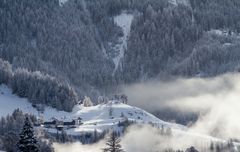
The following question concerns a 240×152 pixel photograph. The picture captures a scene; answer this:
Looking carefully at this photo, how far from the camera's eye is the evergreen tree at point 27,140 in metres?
62.8

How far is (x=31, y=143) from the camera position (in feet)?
→ 207

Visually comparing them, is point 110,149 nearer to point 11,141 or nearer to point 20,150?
point 20,150

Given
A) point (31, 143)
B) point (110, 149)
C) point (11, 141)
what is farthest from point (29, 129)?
point (11, 141)

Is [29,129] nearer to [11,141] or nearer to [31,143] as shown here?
[31,143]

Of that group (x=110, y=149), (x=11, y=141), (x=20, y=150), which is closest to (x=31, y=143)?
(x=20, y=150)

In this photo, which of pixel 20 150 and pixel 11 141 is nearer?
pixel 20 150

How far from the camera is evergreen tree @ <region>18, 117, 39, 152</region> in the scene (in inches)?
2472

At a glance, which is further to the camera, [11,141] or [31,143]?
[11,141]

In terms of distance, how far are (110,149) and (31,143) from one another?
5.80 m

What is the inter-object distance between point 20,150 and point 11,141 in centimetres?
9341

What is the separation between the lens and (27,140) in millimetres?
63062

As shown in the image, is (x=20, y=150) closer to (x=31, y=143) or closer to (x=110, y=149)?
(x=31, y=143)

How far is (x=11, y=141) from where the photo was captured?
15562cm

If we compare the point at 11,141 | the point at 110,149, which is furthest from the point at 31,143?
the point at 11,141
